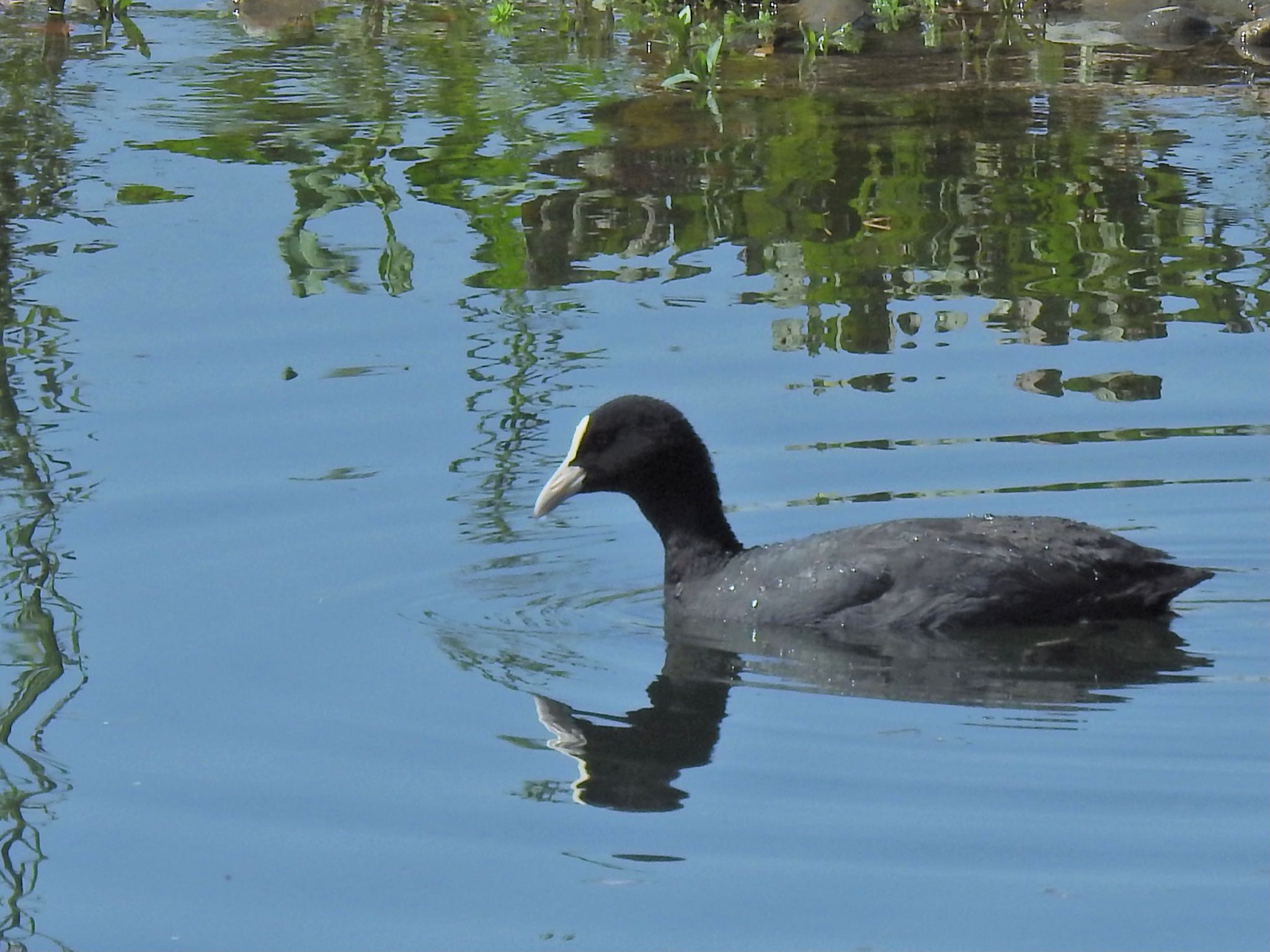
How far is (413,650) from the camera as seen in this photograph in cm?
575

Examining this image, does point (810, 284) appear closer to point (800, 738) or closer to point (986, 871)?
point (800, 738)

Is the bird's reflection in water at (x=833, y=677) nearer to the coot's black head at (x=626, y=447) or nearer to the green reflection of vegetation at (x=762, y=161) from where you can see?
the coot's black head at (x=626, y=447)

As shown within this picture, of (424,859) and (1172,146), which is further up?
(1172,146)

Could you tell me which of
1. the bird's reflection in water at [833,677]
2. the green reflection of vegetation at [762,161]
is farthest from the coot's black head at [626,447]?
the green reflection of vegetation at [762,161]

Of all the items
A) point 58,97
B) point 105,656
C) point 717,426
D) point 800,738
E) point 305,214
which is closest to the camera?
point 800,738

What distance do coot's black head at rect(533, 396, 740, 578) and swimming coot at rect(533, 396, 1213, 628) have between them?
0.02 meters

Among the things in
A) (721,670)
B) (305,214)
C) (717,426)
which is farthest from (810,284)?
(721,670)

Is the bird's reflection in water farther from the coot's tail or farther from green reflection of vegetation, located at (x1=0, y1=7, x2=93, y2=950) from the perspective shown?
green reflection of vegetation, located at (x1=0, y1=7, x2=93, y2=950)

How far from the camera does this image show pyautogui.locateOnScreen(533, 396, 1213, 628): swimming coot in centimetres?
583

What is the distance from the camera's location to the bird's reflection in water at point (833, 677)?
16.7 ft

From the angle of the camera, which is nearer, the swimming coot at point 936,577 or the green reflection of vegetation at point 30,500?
the green reflection of vegetation at point 30,500

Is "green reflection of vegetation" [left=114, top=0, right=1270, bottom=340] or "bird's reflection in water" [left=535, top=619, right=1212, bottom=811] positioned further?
"green reflection of vegetation" [left=114, top=0, right=1270, bottom=340]

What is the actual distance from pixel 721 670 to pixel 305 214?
3979 mm

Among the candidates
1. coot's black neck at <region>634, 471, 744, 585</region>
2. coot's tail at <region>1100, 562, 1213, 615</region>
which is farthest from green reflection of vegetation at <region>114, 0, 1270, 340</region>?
coot's tail at <region>1100, 562, 1213, 615</region>
